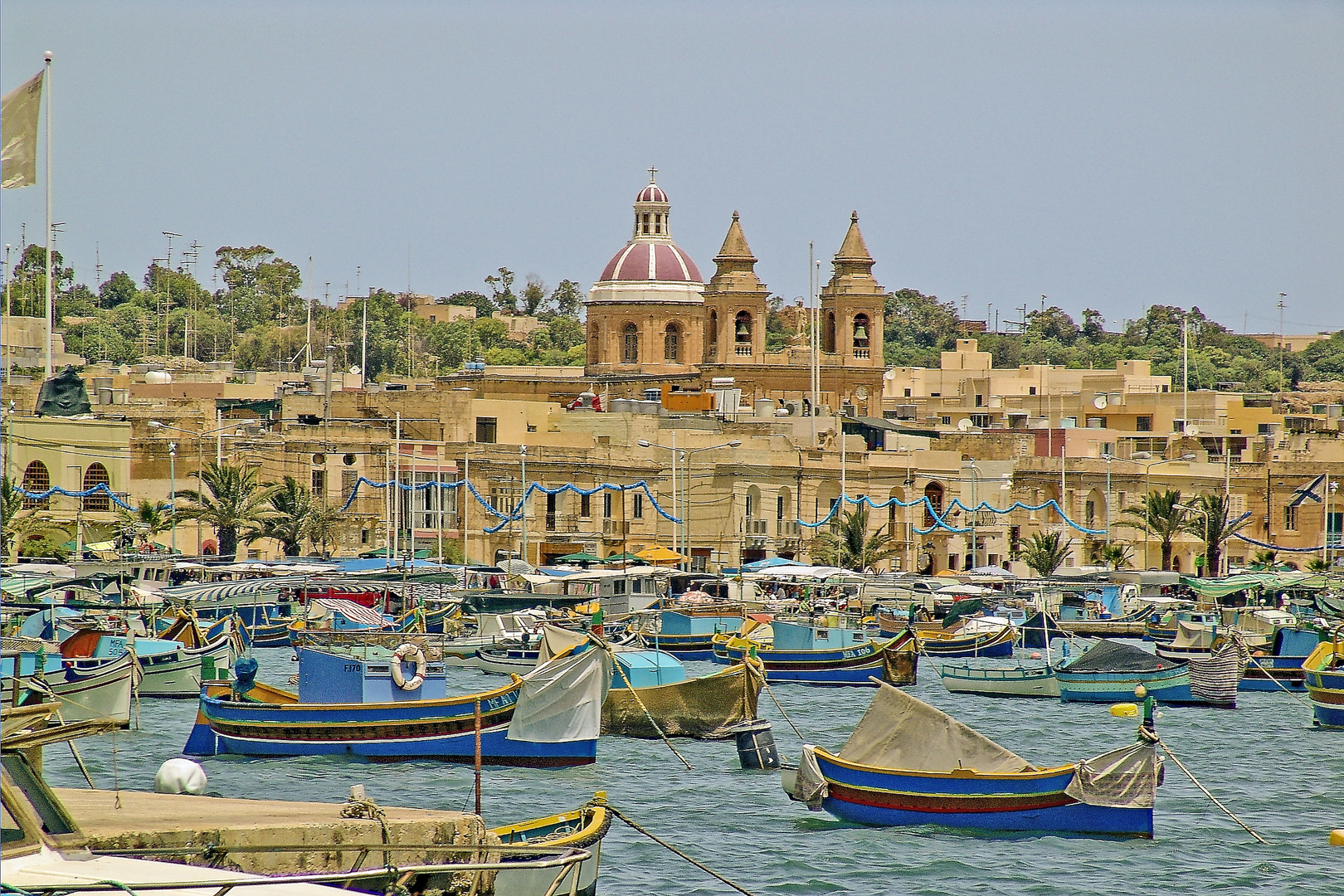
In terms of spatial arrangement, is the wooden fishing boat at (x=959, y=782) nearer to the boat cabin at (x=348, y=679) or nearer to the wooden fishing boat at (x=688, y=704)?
the wooden fishing boat at (x=688, y=704)

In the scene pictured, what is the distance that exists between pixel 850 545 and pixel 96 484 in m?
25.0

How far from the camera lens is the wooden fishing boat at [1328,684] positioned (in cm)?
3772

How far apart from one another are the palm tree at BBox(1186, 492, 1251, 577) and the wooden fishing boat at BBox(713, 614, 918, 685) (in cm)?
2910

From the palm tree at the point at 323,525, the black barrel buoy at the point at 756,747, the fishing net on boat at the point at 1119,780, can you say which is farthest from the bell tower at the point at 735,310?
the fishing net on boat at the point at 1119,780

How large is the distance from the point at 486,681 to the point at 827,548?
26.5m

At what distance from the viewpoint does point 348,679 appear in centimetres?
3069

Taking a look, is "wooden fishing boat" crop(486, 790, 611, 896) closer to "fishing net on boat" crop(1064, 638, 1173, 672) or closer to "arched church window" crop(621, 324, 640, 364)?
"fishing net on boat" crop(1064, 638, 1173, 672)

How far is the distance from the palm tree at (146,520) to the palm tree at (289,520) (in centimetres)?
301

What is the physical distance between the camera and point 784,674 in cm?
4509

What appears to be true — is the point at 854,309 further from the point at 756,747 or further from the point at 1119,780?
the point at 1119,780

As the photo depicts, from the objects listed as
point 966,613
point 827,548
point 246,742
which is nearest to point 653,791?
point 246,742

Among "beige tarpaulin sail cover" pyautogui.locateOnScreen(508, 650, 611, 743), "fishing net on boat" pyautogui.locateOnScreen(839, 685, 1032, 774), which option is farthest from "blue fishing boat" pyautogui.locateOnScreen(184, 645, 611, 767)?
"fishing net on boat" pyautogui.locateOnScreen(839, 685, 1032, 774)

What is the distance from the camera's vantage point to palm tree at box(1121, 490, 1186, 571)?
71000 mm

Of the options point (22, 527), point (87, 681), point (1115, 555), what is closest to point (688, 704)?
point (87, 681)
